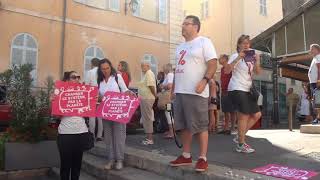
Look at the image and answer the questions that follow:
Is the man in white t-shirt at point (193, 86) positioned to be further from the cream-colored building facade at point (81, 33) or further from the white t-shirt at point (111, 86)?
the cream-colored building facade at point (81, 33)

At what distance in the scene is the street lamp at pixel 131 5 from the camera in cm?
2080

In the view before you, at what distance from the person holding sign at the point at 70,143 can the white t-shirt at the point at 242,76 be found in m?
2.29

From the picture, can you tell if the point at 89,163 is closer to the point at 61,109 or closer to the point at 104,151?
the point at 104,151

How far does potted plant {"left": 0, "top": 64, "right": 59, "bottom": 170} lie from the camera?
24.6ft

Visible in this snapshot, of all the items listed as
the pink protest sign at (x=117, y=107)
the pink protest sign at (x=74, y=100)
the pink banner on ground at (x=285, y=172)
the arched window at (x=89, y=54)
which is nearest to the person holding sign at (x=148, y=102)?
the pink protest sign at (x=117, y=107)

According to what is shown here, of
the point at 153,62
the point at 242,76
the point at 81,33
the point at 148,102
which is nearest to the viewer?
the point at 242,76

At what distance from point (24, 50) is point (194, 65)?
13.2 metres

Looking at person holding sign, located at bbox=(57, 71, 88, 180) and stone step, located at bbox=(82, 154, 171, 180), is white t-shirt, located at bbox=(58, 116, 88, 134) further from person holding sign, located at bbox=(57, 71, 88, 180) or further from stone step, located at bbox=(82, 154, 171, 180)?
stone step, located at bbox=(82, 154, 171, 180)

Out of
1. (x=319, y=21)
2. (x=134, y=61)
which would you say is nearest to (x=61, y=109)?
(x=319, y=21)

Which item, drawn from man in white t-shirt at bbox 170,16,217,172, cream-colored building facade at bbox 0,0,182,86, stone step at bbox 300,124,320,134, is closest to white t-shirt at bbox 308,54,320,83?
stone step at bbox 300,124,320,134

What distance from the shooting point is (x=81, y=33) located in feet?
62.0

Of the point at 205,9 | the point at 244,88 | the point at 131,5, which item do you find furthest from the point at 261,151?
the point at 205,9

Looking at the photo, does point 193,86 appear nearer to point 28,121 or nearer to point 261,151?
point 261,151

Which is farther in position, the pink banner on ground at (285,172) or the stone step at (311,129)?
the stone step at (311,129)
